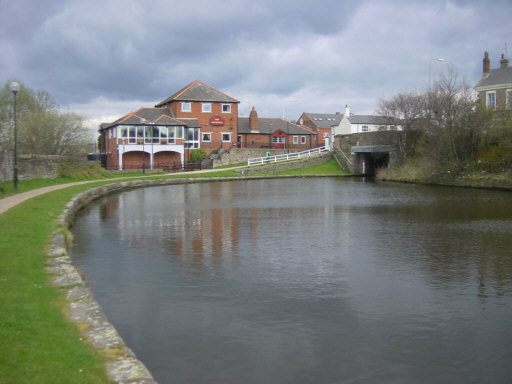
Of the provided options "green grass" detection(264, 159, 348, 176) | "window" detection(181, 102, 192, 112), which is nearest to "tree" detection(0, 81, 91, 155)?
"window" detection(181, 102, 192, 112)

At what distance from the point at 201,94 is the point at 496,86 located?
32555 mm

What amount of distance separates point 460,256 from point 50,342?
10.8 metres

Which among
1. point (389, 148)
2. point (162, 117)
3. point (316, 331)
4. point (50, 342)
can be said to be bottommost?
point (316, 331)

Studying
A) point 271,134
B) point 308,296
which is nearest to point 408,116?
point 271,134

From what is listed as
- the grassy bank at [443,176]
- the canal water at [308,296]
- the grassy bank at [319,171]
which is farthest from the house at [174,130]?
the canal water at [308,296]

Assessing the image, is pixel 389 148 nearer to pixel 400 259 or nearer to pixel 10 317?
pixel 400 259

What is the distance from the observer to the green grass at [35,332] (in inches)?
210

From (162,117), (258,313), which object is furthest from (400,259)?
(162,117)

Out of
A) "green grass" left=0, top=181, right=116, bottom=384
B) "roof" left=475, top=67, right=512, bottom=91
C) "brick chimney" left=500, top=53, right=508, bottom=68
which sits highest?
"brick chimney" left=500, top=53, right=508, bottom=68

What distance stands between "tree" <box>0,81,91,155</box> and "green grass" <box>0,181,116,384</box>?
31.6m

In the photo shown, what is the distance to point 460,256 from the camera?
13.3 metres

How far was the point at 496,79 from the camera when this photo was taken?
48.8 meters

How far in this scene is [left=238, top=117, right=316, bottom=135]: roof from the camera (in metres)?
67.0

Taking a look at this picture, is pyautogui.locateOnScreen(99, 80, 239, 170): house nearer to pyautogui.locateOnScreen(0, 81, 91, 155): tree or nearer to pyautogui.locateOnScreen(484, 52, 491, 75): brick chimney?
pyautogui.locateOnScreen(0, 81, 91, 155): tree
